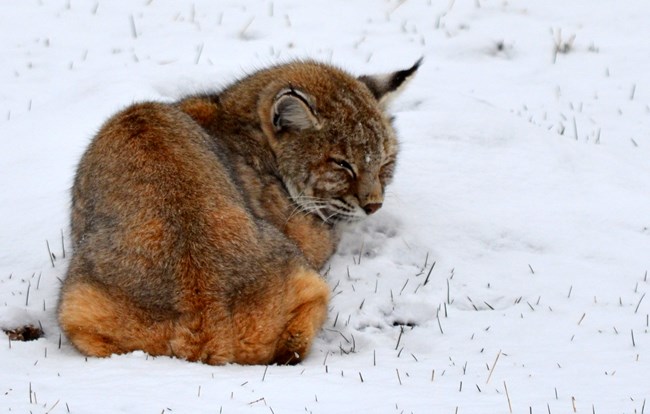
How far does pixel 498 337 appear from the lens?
668cm

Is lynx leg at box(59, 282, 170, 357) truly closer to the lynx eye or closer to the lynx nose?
the lynx eye

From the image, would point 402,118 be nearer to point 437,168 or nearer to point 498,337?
point 437,168

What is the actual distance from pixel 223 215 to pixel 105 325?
3.07 feet

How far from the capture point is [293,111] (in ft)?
24.6

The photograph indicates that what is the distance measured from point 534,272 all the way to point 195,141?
2.75m

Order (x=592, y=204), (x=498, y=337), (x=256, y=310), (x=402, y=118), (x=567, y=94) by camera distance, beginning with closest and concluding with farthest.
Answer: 1. (x=256, y=310)
2. (x=498, y=337)
3. (x=592, y=204)
4. (x=402, y=118)
5. (x=567, y=94)

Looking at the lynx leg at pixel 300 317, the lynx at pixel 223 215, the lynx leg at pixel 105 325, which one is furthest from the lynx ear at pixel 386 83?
the lynx leg at pixel 105 325

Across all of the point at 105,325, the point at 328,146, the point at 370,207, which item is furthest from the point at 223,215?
the point at 370,207

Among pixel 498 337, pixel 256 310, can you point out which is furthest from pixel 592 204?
pixel 256 310

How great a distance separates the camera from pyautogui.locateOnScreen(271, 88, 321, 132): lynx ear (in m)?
7.42

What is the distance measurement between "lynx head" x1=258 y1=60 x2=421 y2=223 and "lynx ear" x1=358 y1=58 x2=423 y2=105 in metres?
0.38

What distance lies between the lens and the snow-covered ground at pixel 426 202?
5.49m

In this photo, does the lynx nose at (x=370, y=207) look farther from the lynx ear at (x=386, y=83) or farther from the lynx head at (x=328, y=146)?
the lynx ear at (x=386, y=83)

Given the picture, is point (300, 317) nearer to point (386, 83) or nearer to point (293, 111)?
point (293, 111)
